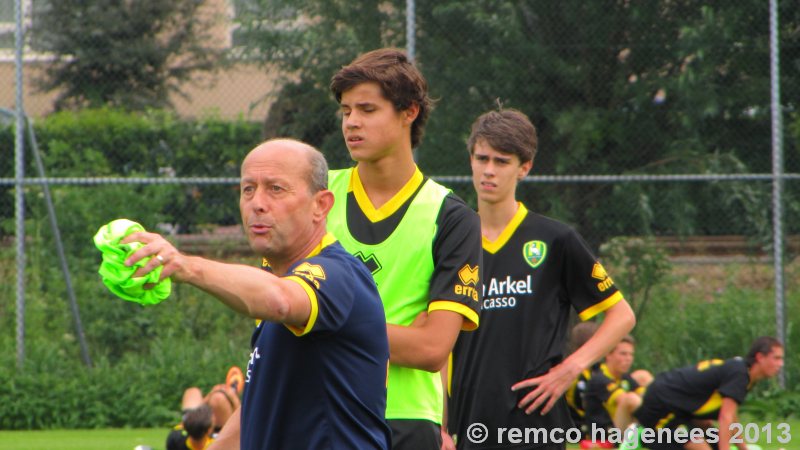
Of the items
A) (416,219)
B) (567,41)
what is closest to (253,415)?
(416,219)

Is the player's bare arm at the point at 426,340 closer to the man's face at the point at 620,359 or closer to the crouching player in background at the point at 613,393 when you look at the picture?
the crouching player in background at the point at 613,393

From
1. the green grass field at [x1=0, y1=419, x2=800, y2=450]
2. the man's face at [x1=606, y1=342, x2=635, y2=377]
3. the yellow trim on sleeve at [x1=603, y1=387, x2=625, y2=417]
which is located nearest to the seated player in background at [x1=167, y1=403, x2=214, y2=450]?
the green grass field at [x1=0, y1=419, x2=800, y2=450]

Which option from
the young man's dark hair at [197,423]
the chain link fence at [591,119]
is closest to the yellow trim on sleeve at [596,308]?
the young man's dark hair at [197,423]

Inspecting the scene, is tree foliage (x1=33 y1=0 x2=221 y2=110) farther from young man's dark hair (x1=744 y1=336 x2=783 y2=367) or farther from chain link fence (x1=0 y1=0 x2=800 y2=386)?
young man's dark hair (x1=744 y1=336 x2=783 y2=367)

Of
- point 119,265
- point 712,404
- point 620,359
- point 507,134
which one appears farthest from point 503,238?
point 620,359

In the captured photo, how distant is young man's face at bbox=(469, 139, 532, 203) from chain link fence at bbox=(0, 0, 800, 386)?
5807 millimetres

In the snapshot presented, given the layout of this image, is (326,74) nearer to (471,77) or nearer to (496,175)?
(471,77)

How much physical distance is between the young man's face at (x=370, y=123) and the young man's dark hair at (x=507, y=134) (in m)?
1.22

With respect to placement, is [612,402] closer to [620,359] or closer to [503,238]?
[620,359]

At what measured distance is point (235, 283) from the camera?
2.48 m

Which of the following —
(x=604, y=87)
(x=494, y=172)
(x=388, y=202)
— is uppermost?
(x=604, y=87)

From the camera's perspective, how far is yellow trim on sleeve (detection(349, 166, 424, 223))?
12.1ft

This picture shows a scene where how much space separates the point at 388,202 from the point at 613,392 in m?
6.56

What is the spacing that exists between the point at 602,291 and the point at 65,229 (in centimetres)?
729
